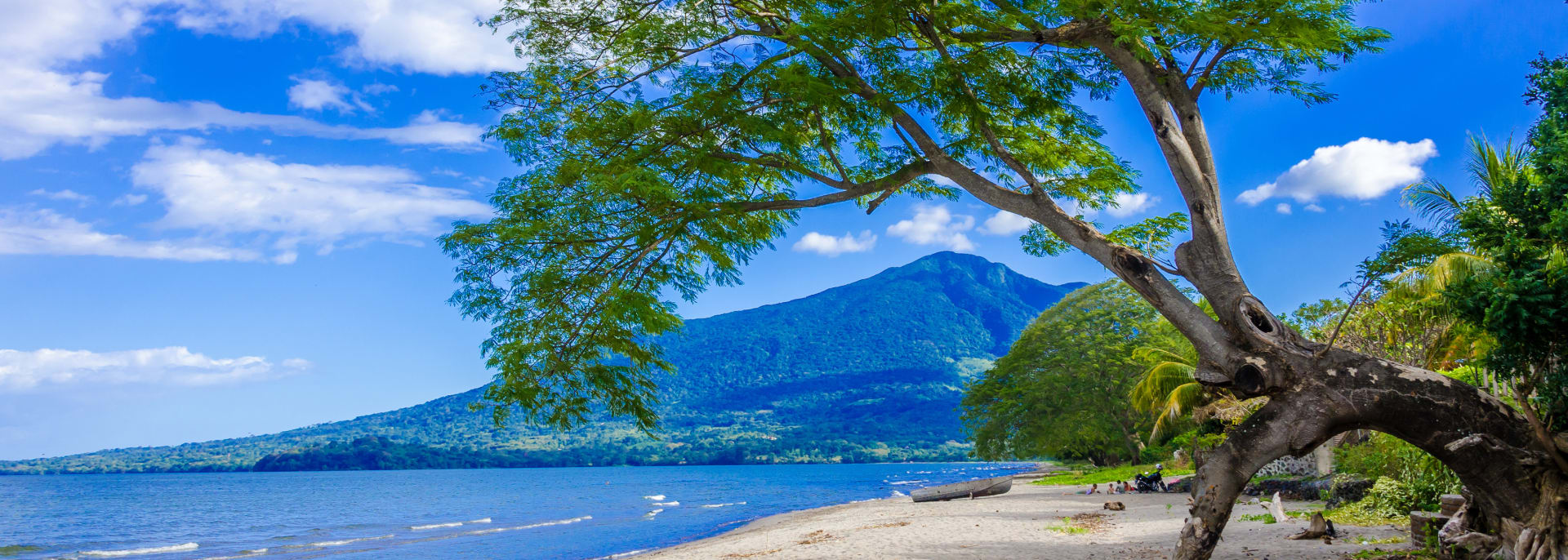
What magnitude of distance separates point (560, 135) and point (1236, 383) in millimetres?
7168


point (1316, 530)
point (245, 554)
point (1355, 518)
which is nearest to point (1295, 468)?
point (1355, 518)

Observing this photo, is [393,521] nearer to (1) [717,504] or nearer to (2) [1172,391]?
(1) [717,504]

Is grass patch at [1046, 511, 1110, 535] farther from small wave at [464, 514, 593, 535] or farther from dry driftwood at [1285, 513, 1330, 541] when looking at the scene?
small wave at [464, 514, 593, 535]

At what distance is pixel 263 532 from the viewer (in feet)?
119

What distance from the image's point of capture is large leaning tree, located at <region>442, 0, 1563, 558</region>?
6766 millimetres

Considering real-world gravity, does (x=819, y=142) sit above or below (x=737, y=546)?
above

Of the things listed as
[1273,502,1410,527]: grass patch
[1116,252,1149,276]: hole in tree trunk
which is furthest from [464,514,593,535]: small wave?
[1116,252,1149,276]: hole in tree trunk

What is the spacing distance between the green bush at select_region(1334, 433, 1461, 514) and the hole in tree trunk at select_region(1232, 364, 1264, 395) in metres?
3.82

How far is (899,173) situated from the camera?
891cm

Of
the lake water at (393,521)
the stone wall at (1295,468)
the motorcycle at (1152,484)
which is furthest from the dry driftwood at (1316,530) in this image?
the lake water at (393,521)

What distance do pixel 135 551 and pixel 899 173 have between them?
3392 centimetres

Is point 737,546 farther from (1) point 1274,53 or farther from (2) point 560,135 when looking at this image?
(1) point 1274,53

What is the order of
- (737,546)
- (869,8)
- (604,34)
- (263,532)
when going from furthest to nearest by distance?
(263,532), (737,546), (604,34), (869,8)

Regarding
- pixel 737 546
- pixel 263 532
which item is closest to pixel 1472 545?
pixel 737 546
